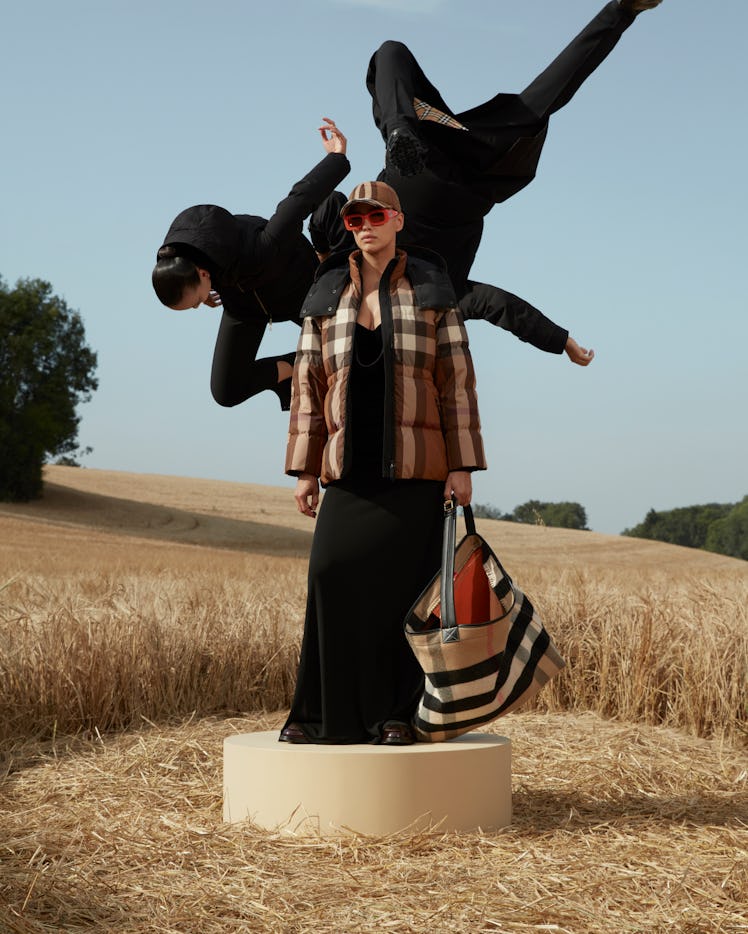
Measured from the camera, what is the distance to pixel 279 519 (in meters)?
38.2

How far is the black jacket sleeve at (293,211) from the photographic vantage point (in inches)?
165

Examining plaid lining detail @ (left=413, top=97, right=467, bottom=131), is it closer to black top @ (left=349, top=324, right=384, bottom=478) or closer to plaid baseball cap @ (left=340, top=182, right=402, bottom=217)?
plaid baseball cap @ (left=340, top=182, right=402, bottom=217)

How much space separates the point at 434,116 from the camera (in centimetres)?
441

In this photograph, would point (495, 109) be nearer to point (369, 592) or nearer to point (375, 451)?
point (375, 451)

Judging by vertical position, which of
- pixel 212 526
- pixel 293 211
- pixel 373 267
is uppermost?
pixel 293 211

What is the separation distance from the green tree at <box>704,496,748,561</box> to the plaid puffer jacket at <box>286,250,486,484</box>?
72.3 meters

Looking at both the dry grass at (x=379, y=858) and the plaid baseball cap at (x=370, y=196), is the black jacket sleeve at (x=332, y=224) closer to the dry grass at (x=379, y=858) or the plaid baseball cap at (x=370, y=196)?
the plaid baseball cap at (x=370, y=196)

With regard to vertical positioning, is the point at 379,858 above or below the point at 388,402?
below

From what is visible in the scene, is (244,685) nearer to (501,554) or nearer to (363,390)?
(363,390)

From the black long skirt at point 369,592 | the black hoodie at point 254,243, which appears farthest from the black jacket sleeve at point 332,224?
the black long skirt at point 369,592

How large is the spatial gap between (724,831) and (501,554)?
90.3 ft

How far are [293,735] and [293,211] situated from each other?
2.11 metres

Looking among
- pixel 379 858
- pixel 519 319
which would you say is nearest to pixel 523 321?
pixel 519 319

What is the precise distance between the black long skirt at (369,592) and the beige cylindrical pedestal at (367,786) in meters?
0.17
